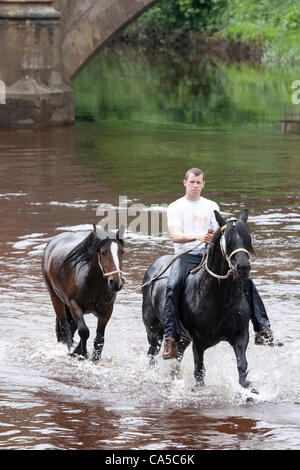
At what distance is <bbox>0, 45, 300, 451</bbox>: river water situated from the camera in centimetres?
889

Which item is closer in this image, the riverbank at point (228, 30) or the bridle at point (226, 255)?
the bridle at point (226, 255)

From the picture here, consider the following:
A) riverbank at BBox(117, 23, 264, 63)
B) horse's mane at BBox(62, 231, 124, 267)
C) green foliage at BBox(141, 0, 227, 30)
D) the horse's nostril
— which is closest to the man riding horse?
horse's mane at BBox(62, 231, 124, 267)

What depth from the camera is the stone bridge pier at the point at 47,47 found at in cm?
2773

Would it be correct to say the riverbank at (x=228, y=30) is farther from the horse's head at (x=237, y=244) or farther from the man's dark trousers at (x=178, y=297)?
the horse's head at (x=237, y=244)

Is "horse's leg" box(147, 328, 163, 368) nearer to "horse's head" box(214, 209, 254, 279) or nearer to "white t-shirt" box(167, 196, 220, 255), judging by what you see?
"white t-shirt" box(167, 196, 220, 255)

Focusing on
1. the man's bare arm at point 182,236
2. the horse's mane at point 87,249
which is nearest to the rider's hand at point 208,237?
the man's bare arm at point 182,236

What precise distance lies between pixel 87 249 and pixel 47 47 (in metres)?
18.6

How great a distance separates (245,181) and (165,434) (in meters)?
12.6

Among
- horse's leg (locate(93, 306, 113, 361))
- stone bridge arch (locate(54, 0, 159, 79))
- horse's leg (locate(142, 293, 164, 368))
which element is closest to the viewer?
horse's leg (locate(142, 293, 164, 368))

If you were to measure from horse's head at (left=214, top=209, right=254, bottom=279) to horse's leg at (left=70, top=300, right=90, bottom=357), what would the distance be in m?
2.07

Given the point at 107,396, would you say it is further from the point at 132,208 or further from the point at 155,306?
the point at 132,208

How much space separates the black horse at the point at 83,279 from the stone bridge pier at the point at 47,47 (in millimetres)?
16982

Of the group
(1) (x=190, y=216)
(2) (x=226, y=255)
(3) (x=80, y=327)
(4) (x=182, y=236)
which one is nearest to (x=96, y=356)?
(3) (x=80, y=327)

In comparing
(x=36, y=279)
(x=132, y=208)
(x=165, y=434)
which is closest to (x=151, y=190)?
(x=132, y=208)
